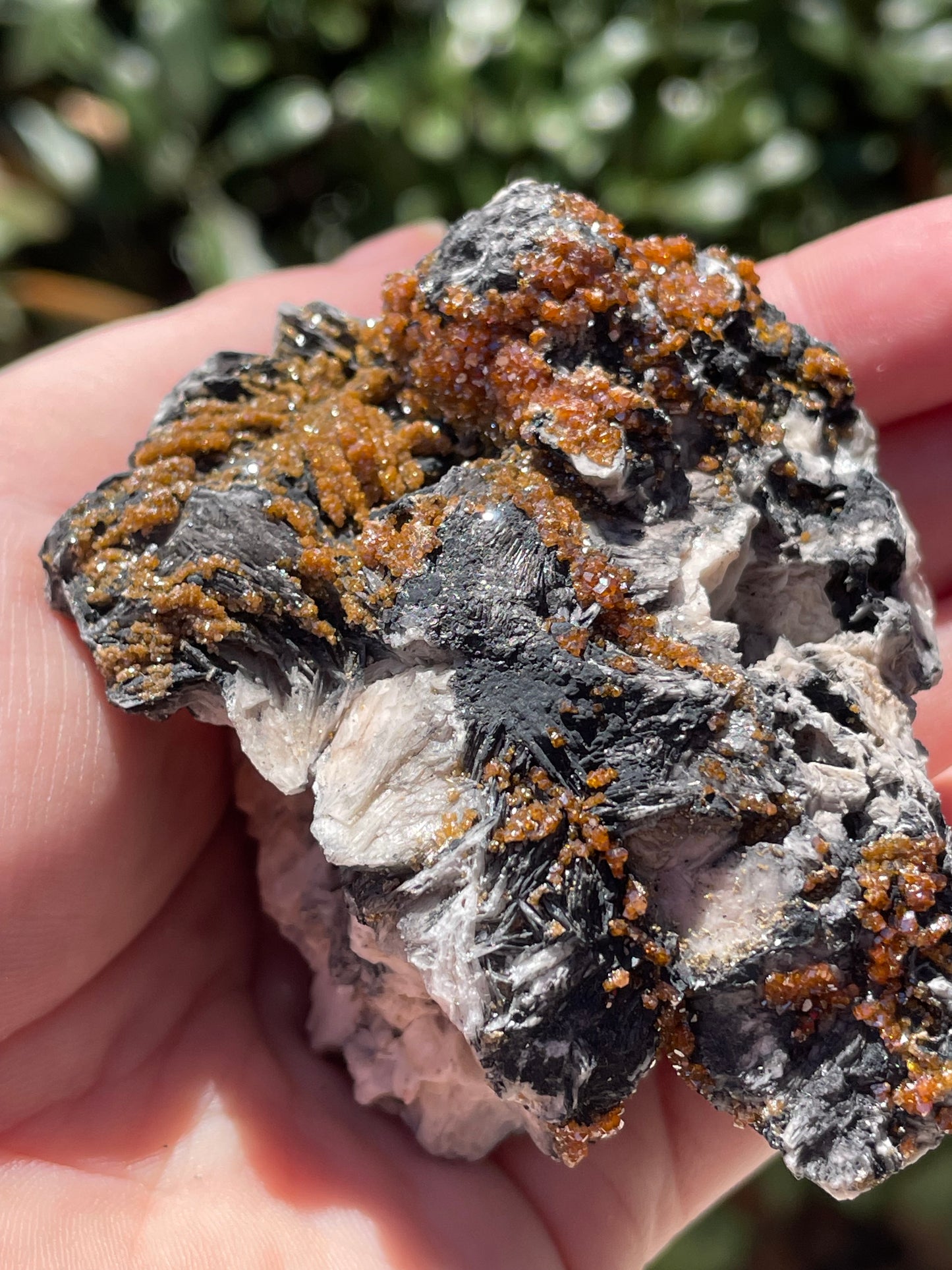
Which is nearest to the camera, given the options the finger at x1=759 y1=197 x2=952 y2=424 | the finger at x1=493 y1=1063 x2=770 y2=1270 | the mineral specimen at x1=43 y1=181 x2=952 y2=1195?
the mineral specimen at x1=43 y1=181 x2=952 y2=1195

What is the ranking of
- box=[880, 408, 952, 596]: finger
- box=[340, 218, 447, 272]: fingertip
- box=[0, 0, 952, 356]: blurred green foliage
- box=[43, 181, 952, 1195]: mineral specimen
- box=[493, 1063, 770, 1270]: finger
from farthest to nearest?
box=[0, 0, 952, 356]: blurred green foliage < box=[340, 218, 447, 272]: fingertip < box=[880, 408, 952, 596]: finger < box=[493, 1063, 770, 1270]: finger < box=[43, 181, 952, 1195]: mineral specimen

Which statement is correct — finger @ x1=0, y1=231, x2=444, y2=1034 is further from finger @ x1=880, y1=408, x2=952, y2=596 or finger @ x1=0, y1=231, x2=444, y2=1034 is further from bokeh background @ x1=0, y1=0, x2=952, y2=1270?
finger @ x1=880, y1=408, x2=952, y2=596

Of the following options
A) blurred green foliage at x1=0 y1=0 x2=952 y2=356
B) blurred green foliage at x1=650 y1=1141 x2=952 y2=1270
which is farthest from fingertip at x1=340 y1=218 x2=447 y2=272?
blurred green foliage at x1=650 y1=1141 x2=952 y2=1270

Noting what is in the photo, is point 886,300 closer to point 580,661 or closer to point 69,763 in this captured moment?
point 580,661

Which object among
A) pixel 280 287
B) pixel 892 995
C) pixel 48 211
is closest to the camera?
pixel 892 995

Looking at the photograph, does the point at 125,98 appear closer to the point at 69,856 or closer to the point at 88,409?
the point at 88,409

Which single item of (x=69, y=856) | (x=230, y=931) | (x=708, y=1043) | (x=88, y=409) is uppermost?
(x=88, y=409)

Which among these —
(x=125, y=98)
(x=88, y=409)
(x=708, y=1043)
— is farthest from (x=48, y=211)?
(x=708, y=1043)
